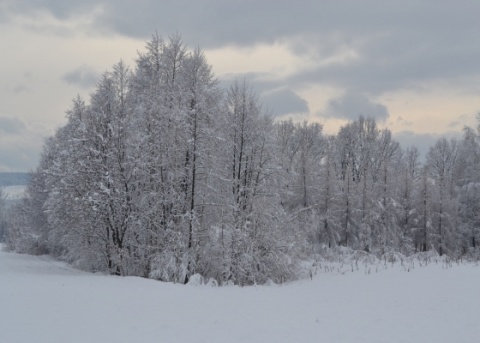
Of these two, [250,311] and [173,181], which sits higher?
[173,181]

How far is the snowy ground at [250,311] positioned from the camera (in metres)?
10.0

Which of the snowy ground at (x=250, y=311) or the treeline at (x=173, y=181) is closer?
the snowy ground at (x=250, y=311)

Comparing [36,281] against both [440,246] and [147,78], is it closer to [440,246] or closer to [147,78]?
[147,78]

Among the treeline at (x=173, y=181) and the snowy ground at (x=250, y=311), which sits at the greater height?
the treeline at (x=173, y=181)

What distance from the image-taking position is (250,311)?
12.9 meters

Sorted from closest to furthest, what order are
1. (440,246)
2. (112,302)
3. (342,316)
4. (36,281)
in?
(342,316) < (112,302) < (36,281) < (440,246)

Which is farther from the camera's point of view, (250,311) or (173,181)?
(173,181)

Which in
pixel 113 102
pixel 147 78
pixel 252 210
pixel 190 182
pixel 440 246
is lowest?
pixel 440 246

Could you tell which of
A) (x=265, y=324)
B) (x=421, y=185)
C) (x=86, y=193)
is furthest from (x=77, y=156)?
(x=421, y=185)

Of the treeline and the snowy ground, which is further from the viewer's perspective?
the treeline

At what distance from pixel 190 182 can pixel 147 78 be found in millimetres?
7857

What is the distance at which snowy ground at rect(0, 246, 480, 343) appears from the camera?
395 inches

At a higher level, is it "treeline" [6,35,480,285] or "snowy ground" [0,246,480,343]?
"treeline" [6,35,480,285]

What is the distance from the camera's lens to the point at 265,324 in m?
11.3
